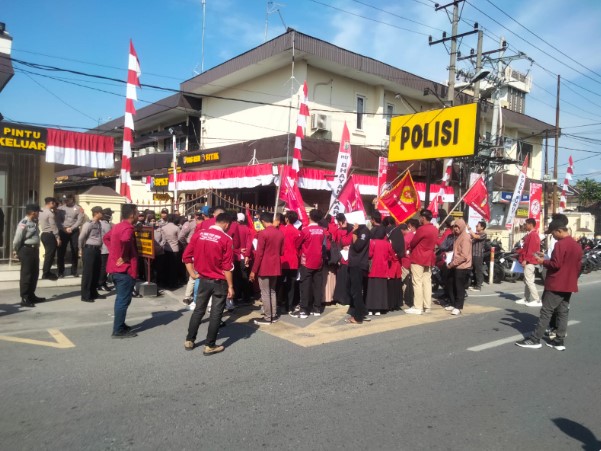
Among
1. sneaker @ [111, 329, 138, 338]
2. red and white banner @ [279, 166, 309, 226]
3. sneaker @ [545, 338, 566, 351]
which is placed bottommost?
sneaker @ [111, 329, 138, 338]

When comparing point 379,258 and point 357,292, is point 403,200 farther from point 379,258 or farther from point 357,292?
point 357,292

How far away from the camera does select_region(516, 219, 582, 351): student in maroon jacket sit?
6074 mm

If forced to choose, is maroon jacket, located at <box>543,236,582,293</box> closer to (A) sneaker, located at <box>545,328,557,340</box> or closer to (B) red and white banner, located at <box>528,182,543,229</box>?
(A) sneaker, located at <box>545,328,557,340</box>

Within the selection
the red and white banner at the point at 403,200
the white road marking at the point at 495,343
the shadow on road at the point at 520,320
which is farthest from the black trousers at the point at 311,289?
the red and white banner at the point at 403,200

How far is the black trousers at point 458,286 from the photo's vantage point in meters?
8.50

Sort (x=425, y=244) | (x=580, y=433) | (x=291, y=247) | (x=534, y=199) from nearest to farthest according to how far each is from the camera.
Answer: (x=580, y=433) → (x=291, y=247) → (x=425, y=244) → (x=534, y=199)

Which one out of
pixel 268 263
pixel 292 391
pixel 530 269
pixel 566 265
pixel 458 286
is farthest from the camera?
pixel 530 269

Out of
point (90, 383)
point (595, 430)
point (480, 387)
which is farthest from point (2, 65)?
point (595, 430)

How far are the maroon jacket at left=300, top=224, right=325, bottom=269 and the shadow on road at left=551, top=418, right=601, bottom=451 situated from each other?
4477mm

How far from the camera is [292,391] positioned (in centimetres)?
445

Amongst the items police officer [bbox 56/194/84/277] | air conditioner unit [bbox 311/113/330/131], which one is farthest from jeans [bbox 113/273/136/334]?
air conditioner unit [bbox 311/113/330/131]

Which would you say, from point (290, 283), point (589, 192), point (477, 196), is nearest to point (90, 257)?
point (290, 283)

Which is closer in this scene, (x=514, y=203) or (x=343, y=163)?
(x=343, y=163)

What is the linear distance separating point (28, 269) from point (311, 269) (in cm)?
498
